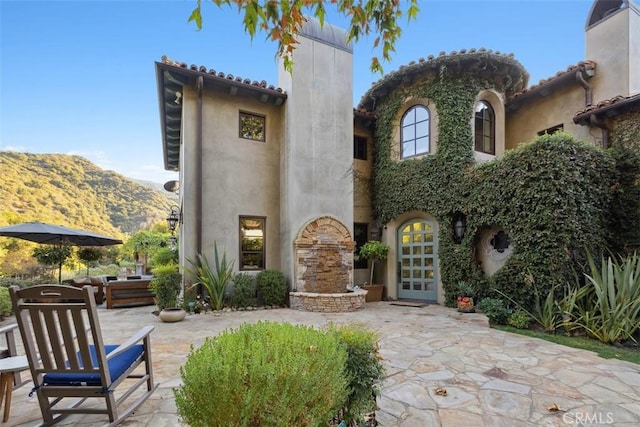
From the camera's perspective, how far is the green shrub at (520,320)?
248 inches

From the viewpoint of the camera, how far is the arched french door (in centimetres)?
951

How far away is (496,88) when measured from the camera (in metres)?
9.50

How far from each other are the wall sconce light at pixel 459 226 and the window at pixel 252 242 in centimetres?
550

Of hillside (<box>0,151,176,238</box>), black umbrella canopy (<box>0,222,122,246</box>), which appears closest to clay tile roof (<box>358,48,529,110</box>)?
black umbrella canopy (<box>0,222,122,246</box>)

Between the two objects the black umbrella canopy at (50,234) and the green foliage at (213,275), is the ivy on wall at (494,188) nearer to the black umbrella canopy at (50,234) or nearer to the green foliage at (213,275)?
the green foliage at (213,275)

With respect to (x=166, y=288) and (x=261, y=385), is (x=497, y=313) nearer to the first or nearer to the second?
(x=261, y=385)

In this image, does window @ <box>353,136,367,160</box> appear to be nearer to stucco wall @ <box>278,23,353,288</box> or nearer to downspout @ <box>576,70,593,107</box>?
stucco wall @ <box>278,23,353,288</box>

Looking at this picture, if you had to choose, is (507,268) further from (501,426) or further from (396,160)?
(501,426)

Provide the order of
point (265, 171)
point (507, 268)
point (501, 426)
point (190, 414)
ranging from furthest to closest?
point (265, 171), point (507, 268), point (501, 426), point (190, 414)

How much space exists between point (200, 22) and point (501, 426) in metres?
3.86

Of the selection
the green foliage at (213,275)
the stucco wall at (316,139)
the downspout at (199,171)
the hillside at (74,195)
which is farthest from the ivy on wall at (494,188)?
the hillside at (74,195)

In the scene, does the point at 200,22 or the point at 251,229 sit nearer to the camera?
the point at 200,22

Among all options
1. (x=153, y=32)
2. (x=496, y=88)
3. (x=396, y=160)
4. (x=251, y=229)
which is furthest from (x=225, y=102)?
(x=496, y=88)
